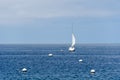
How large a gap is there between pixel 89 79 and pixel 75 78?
13.0 feet

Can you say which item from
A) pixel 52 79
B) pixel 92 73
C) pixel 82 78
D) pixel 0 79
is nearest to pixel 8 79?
pixel 0 79

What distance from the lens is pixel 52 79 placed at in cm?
9156

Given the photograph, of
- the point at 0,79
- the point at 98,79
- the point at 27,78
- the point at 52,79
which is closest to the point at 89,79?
the point at 98,79

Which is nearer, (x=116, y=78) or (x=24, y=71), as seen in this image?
(x=116, y=78)

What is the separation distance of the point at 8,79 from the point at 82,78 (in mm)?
17184

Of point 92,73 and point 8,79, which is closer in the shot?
point 8,79

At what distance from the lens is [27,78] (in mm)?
93875

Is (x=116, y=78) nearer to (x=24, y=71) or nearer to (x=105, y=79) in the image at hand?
(x=105, y=79)

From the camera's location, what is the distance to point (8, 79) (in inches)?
3637

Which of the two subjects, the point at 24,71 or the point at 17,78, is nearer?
the point at 17,78

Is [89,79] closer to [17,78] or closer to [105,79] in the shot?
[105,79]

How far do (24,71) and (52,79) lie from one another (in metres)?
20.5

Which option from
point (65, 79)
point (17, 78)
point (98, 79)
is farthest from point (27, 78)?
point (98, 79)

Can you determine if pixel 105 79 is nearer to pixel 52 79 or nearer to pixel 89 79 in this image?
pixel 89 79
